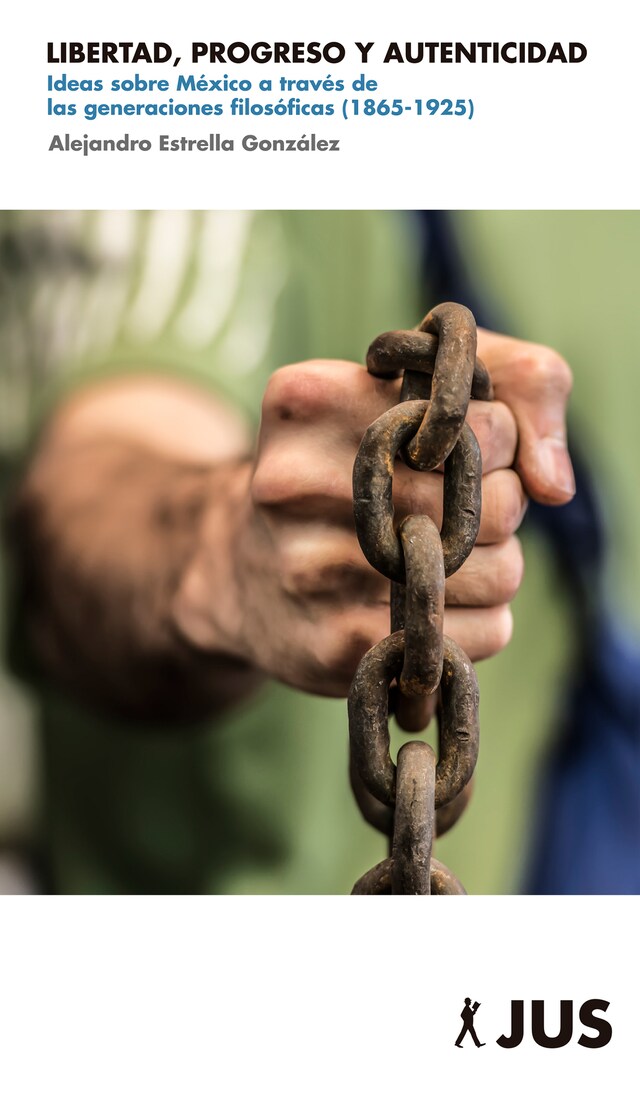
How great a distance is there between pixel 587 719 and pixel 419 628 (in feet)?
2.28

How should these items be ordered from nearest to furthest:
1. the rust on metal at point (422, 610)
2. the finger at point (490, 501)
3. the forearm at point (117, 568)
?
1. the rust on metal at point (422, 610)
2. the finger at point (490, 501)
3. the forearm at point (117, 568)

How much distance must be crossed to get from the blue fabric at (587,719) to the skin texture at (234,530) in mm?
282

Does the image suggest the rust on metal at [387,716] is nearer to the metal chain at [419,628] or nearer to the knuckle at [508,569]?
the metal chain at [419,628]

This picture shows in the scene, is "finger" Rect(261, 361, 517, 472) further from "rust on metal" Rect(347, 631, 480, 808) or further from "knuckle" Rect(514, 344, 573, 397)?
"rust on metal" Rect(347, 631, 480, 808)

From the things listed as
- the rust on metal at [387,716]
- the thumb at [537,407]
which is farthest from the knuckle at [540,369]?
the rust on metal at [387,716]

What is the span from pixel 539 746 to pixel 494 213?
0.56m

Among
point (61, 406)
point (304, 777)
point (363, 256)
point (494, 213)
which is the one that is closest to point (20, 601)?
point (61, 406)

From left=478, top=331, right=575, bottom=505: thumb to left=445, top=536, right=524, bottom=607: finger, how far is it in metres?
0.04

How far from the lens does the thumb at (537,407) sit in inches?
20.9

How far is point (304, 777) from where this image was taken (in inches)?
38.4

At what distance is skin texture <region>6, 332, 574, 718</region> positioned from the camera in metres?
0.52
